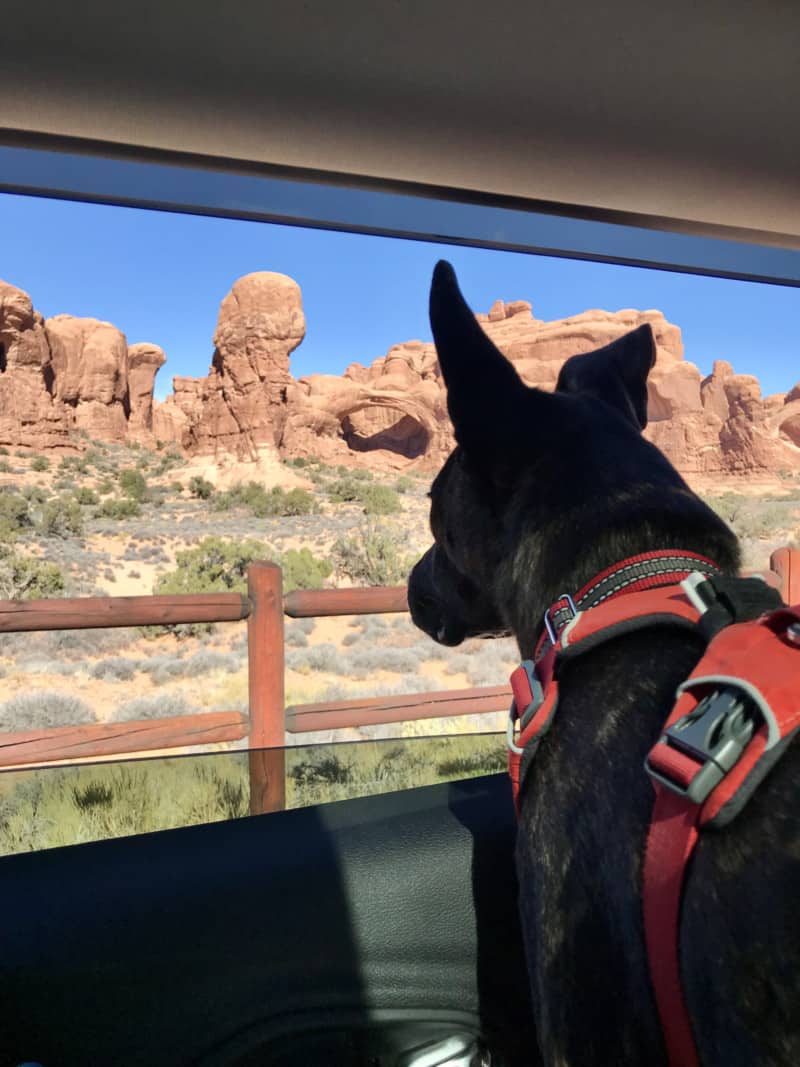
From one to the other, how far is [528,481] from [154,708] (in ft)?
30.9

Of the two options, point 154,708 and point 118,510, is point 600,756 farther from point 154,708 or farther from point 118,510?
point 118,510

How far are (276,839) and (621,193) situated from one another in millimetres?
2206

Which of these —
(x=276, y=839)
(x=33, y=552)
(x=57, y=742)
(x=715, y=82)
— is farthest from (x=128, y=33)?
(x=33, y=552)

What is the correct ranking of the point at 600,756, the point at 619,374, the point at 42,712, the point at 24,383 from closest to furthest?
1. the point at 600,756
2. the point at 619,374
3. the point at 42,712
4. the point at 24,383

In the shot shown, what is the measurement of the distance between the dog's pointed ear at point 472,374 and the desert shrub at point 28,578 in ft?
44.1

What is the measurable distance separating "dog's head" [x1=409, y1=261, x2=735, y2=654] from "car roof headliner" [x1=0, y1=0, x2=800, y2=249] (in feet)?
3.04

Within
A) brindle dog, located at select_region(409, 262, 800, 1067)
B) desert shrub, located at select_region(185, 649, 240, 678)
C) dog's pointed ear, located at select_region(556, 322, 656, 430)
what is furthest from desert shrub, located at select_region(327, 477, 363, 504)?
brindle dog, located at select_region(409, 262, 800, 1067)

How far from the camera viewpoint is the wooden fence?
402 centimetres

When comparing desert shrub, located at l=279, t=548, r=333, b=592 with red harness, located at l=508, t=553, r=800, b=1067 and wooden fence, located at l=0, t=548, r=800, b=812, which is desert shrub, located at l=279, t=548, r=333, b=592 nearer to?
wooden fence, located at l=0, t=548, r=800, b=812

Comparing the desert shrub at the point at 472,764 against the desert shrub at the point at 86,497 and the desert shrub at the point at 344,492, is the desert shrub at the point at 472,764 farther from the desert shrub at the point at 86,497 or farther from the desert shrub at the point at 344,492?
the desert shrub at the point at 344,492

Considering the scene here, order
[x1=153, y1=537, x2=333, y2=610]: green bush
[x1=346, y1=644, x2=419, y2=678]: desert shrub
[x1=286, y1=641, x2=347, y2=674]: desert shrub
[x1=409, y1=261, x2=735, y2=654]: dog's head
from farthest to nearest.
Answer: [x1=153, y1=537, x2=333, y2=610]: green bush → [x1=346, y1=644, x2=419, y2=678]: desert shrub → [x1=286, y1=641, x2=347, y2=674]: desert shrub → [x1=409, y1=261, x2=735, y2=654]: dog's head

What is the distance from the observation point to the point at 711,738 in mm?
718

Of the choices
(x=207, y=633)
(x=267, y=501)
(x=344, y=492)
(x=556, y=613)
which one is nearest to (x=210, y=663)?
(x=207, y=633)

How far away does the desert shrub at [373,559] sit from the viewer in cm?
1672
